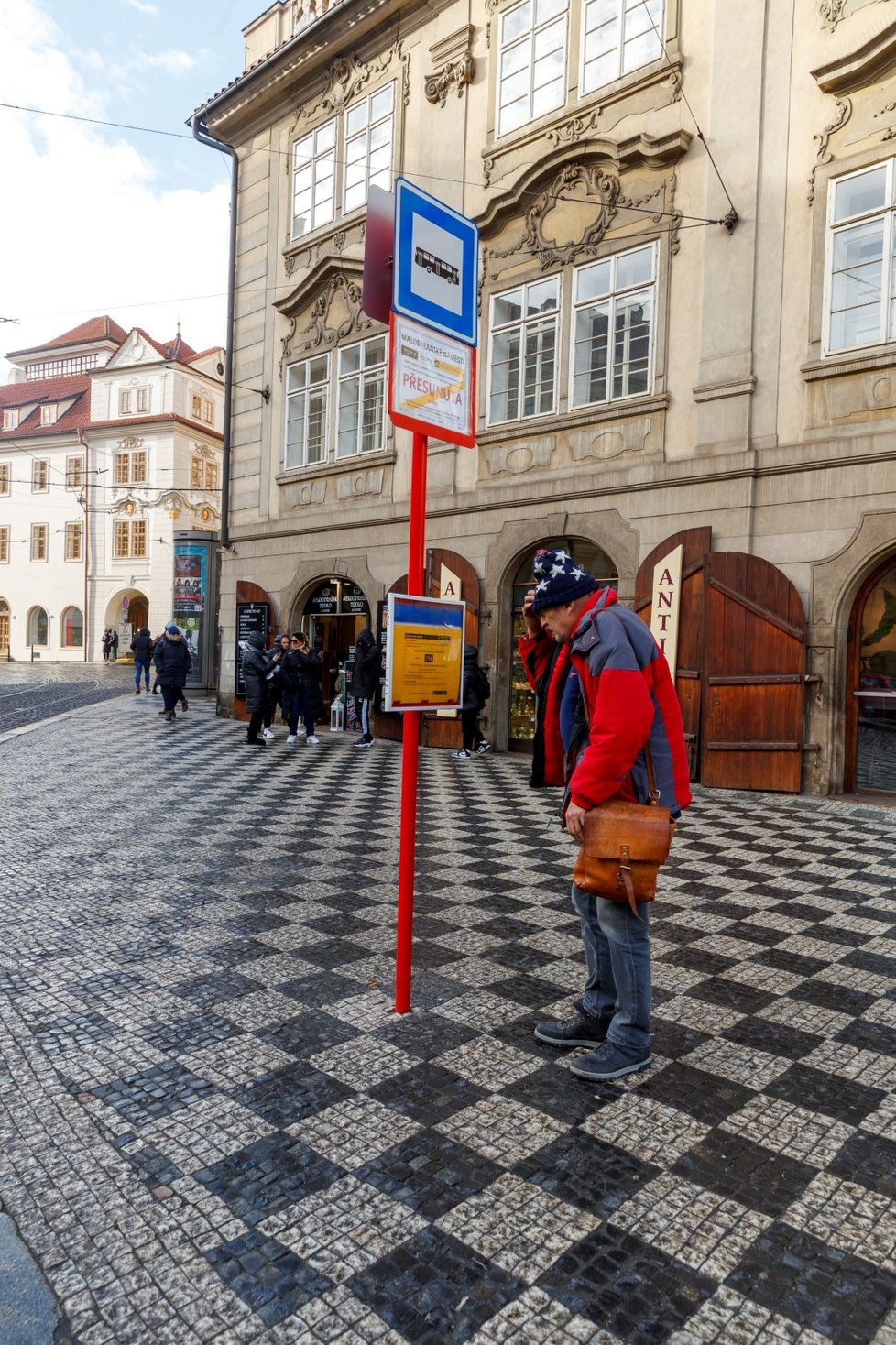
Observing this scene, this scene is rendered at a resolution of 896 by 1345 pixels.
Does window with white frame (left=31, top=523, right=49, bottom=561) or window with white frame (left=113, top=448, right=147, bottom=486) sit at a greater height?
window with white frame (left=113, top=448, right=147, bottom=486)

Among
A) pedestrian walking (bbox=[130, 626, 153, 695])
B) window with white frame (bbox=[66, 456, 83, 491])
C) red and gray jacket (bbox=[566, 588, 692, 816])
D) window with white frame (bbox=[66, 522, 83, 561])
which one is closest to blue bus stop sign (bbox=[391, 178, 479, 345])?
red and gray jacket (bbox=[566, 588, 692, 816])

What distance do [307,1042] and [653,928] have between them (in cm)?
224

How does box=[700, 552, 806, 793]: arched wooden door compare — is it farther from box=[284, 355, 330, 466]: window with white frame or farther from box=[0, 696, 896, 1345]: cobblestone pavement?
box=[284, 355, 330, 466]: window with white frame

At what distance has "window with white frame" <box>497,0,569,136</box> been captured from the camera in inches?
485

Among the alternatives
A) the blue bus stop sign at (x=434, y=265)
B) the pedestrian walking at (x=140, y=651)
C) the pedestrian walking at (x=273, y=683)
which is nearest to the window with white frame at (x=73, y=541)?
the pedestrian walking at (x=140, y=651)

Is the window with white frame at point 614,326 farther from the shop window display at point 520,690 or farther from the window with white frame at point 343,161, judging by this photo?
the window with white frame at point 343,161

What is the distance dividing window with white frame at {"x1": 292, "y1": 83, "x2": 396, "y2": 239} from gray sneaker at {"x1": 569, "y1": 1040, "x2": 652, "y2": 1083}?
14.8 metres

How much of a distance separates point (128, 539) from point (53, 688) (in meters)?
20.5

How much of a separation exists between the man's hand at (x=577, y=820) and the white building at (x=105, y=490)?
38898 mm

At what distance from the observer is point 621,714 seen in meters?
2.94

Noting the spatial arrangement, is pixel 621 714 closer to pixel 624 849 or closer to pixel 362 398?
pixel 624 849

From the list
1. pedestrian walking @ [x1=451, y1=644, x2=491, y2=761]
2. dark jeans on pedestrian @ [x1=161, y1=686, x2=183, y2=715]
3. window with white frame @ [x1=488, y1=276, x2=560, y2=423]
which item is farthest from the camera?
dark jeans on pedestrian @ [x1=161, y1=686, x2=183, y2=715]

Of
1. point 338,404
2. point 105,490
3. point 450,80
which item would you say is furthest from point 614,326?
point 105,490

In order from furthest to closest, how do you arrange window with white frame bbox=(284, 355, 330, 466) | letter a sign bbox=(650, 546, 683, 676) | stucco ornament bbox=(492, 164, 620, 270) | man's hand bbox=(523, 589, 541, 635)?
window with white frame bbox=(284, 355, 330, 466) → stucco ornament bbox=(492, 164, 620, 270) → letter a sign bbox=(650, 546, 683, 676) → man's hand bbox=(523, 589, 541, 635)
